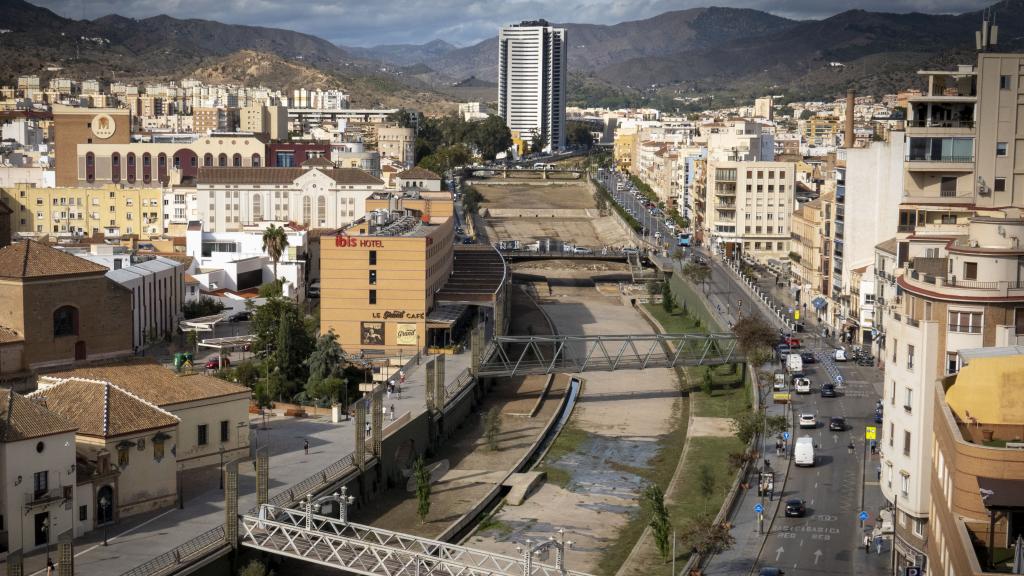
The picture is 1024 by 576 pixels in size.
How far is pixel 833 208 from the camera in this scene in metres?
58.8

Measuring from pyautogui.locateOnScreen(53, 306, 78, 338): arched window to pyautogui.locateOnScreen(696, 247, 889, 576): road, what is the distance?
19.5 m

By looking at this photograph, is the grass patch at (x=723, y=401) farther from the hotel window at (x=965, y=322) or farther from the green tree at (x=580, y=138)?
the green tree at (x=580, y=138)

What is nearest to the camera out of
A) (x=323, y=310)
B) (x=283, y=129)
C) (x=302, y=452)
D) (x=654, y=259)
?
(x=302, y=452)

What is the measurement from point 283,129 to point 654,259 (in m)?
63.1

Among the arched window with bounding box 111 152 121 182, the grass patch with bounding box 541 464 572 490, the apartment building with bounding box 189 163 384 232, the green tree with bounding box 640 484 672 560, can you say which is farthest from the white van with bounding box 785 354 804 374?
the arched window with bounding box 111 152 121 182

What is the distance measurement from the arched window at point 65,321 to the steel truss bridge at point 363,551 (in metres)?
12.0

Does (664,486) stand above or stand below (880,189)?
below

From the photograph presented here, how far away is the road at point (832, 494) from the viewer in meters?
29.4

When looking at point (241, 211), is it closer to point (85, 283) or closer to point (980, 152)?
point (85, 283)

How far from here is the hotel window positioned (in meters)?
25.6

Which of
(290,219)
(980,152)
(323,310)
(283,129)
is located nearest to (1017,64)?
(980,152)

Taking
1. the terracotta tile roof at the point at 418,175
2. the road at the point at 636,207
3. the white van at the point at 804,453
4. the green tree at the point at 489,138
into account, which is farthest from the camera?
the green tree at the point at 489,138

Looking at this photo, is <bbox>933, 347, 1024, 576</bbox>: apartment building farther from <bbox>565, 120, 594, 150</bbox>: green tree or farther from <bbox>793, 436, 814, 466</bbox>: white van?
<bbox>565, 120, 594, 150</bbox>: green tree

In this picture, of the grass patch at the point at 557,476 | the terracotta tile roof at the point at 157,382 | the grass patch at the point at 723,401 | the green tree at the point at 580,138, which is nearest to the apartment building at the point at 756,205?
the grass patch at the point at 723,401
